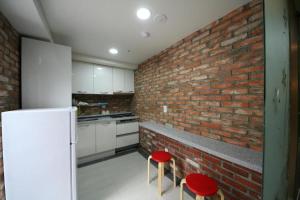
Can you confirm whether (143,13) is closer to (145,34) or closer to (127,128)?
(145,34)

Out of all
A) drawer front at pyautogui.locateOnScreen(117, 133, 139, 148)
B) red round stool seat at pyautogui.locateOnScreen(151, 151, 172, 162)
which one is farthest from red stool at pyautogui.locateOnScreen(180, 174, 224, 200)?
drawer front at pyautogui.locateOnScreen(117, 133, 139, 148)

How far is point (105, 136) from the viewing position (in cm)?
284

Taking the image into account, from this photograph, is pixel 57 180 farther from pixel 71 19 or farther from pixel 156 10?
pixel 156 10

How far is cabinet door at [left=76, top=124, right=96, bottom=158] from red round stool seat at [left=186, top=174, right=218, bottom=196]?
7.29 feet

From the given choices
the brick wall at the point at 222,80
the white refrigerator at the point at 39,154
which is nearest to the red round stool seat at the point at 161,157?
the brick wall at the point at 222,80

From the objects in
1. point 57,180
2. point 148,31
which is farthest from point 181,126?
point 57,180

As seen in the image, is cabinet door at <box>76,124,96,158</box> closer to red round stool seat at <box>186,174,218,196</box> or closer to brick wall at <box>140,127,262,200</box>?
brick wall at <box>140,127,262,200</box>

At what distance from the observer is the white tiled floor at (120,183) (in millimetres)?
1676

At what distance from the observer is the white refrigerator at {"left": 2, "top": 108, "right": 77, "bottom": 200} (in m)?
1.10

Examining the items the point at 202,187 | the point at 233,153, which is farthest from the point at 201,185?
the point at 233,153

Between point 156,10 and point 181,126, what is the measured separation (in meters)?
1.78

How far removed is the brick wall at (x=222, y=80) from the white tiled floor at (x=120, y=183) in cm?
103

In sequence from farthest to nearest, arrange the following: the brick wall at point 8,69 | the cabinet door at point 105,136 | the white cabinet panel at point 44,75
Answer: the cabinet door at point 105,136, the white cabinet panel at point 44,75, the brick wall at point 8,69

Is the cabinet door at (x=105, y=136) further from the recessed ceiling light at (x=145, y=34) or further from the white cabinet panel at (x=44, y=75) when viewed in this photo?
the recessed ceiling light at (x=145, y=34)
